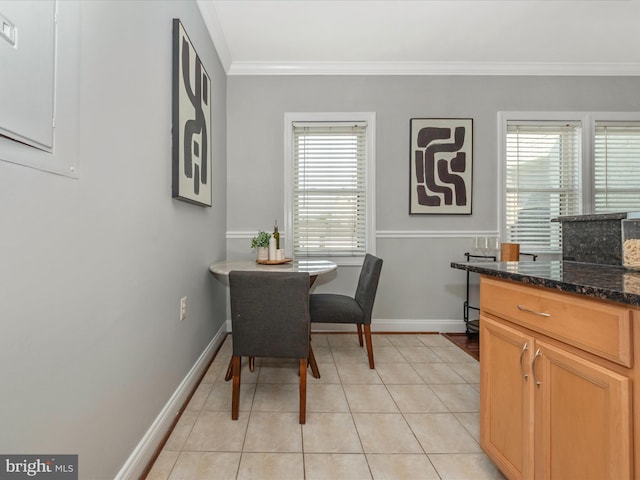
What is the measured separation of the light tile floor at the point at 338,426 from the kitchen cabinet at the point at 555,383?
1.01 ft

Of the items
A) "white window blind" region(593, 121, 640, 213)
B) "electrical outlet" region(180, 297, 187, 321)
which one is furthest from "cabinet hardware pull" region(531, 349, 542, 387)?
"white window blind" region(593, 121, 640, 213)

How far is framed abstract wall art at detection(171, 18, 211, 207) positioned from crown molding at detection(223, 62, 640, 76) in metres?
0.92

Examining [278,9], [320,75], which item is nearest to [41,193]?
[278,9]

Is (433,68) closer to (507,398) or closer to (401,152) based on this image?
(401,152)

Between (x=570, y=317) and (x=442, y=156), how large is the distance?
246 centimetres

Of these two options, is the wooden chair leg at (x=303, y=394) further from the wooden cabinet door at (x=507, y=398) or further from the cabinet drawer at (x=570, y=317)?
the cabinet drawer at (x=570, y=317)

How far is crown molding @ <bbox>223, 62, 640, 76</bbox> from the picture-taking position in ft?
9.91

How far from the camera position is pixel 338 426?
64.8 inches

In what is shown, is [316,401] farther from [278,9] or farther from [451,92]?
[451,92]

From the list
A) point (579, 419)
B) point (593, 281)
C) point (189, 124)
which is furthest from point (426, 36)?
point (579, 419)

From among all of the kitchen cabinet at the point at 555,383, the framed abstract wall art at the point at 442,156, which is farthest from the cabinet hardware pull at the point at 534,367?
the framed abstract wall art at the point at 442,156

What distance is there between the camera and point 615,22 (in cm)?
248

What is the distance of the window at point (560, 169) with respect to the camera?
3.10 metres

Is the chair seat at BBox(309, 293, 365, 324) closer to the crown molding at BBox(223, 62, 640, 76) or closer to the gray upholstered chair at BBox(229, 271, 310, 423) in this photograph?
the gray upholstered chair at BBox(229, 271, 310, 423)
